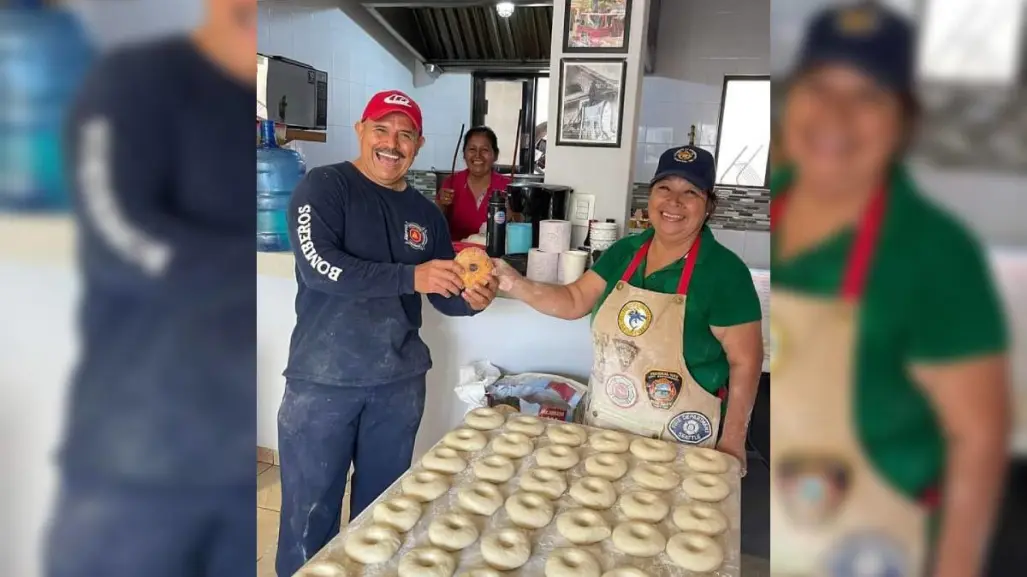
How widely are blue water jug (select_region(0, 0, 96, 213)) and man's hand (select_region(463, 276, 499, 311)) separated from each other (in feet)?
4.76

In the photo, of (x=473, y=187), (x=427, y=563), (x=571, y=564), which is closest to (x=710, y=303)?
(x=571, y=564)

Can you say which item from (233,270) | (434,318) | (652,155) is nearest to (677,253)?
(434,318)

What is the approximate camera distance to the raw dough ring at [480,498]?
4.01ft

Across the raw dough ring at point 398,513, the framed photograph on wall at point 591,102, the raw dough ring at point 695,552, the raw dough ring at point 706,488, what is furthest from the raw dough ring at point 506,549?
the framed photograph on wall at point 591,102

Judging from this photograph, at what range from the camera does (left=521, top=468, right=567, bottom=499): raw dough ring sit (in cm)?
129

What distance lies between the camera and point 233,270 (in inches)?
12.4

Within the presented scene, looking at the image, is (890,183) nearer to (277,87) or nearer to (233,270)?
(233,270)

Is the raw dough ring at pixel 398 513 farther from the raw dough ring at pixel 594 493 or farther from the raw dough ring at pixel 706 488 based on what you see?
the raw dough ring at pixel 706 488

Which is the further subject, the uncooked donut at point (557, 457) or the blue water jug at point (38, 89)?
the uncooked donut at point (557, 457)

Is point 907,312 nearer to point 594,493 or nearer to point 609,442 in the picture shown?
point 594,493

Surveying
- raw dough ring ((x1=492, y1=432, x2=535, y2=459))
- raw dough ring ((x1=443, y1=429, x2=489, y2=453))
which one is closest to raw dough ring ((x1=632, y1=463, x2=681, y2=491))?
raw dough ring ((x1=492, y1=432, x2=535, y2=459))

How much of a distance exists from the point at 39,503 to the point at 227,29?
0.22 m

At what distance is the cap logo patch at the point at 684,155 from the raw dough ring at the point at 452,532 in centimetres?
98

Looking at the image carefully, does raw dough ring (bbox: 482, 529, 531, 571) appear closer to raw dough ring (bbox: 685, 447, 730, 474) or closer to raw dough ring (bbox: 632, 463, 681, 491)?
raw dough ring (bbox: 632, 463, 681, 491)
